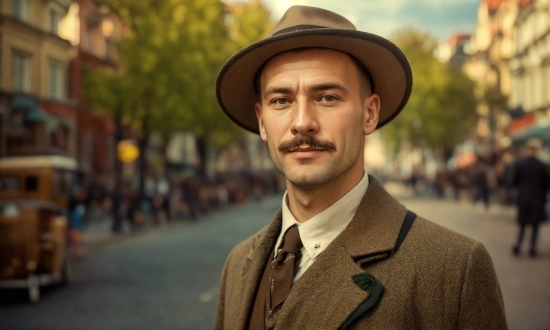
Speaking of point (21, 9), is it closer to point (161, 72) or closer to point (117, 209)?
point (117, 209)

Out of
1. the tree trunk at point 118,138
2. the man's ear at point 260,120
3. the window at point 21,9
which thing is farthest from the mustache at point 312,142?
the tree trunk at point 118,138

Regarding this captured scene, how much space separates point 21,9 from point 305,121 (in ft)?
39.2

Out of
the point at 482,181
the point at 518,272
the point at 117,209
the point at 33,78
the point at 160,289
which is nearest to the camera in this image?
the point at 160,289

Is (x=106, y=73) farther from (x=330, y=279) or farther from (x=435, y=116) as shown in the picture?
(x=435, y=116)

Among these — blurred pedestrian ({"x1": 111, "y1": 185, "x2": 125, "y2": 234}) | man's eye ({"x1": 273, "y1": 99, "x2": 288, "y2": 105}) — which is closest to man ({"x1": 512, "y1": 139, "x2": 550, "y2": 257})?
man's eye ({"x1": 273, "y1": 99, "x2": 288, "y2": 105})

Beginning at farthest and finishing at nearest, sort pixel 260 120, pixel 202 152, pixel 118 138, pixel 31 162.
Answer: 1. pixel 202 152
2. pixel 118 138
3. pixel 31 162
4. pixel 260 120

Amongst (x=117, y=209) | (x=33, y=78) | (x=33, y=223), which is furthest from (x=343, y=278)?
(x=117, y=209)

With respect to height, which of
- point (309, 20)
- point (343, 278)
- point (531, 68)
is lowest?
point (343, 278)

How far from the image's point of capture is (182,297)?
370 inches

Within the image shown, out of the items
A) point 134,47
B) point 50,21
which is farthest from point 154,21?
point 50,21

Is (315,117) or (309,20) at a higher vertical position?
(309,20)

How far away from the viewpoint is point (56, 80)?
1666 centimetres

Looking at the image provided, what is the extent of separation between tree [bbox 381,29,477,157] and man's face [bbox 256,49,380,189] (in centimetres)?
5188

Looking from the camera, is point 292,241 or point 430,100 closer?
point 292,241
